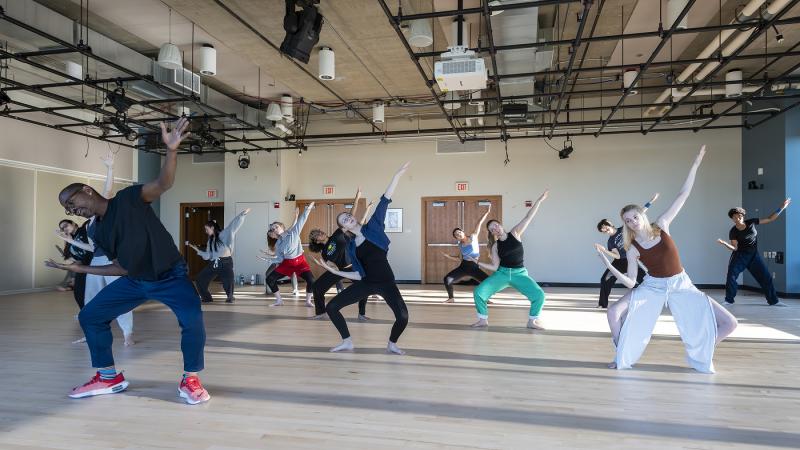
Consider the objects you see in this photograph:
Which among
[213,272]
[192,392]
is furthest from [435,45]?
[192,392]

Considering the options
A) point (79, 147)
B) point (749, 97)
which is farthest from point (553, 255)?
point (79, 147)

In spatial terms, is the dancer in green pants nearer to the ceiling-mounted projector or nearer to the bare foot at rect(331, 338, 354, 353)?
the ceiling-mounted projector

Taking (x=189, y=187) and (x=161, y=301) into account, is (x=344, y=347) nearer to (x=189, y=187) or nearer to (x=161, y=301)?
(x=161, y=301)

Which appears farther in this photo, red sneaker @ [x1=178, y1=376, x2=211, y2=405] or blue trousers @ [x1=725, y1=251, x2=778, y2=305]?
blue trousers @ [x1=725, y1=251, x2=778, y2=305]

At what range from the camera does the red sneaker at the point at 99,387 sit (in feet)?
10.3

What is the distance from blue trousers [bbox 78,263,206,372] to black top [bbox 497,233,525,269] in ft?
11.6

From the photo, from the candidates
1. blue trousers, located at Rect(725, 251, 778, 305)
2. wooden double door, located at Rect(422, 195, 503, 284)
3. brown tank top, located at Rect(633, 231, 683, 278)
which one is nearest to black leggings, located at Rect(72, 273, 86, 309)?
brown tank top, located at Rect(633, 231, 683, 278)

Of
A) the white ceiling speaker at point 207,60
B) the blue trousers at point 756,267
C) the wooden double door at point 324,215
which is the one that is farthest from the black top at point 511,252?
the wooden double door at point 324,215

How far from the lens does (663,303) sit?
3729mm

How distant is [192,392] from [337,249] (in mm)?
4105

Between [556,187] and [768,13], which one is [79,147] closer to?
[556,187]

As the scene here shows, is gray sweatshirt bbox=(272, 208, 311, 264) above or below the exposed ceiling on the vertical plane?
below

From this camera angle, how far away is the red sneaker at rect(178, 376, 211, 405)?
2998 mm

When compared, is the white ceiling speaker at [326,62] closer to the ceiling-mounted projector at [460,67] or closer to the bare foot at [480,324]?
the ceiling-mounted projector at [460,67]
